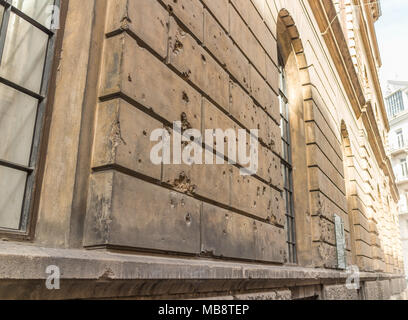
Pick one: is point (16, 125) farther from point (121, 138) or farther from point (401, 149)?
point (401, 149)

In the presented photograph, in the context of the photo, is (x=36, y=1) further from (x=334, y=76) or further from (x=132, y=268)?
(x=334, y=76)

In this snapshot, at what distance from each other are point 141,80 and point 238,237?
1849 millimetres

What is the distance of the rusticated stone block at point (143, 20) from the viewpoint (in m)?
2.62

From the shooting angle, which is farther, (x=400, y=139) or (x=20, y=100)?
(x=400, y=139)

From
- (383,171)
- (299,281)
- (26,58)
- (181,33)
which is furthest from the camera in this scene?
(383,171)

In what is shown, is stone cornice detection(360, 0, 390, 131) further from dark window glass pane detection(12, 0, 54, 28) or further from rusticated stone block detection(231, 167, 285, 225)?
dark window glass pane detection(12, 0, 54, 28)

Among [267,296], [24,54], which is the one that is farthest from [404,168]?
[24,54]

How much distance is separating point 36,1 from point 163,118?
1.09 metres

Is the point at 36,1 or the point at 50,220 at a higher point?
the point at 36,1

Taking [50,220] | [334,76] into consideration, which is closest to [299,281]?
[50,220]

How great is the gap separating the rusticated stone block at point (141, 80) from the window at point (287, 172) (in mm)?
3936

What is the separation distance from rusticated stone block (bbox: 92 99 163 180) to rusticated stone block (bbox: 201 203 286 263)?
0.90 metres

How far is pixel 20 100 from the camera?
220 centimetres

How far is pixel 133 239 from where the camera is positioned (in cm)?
239
